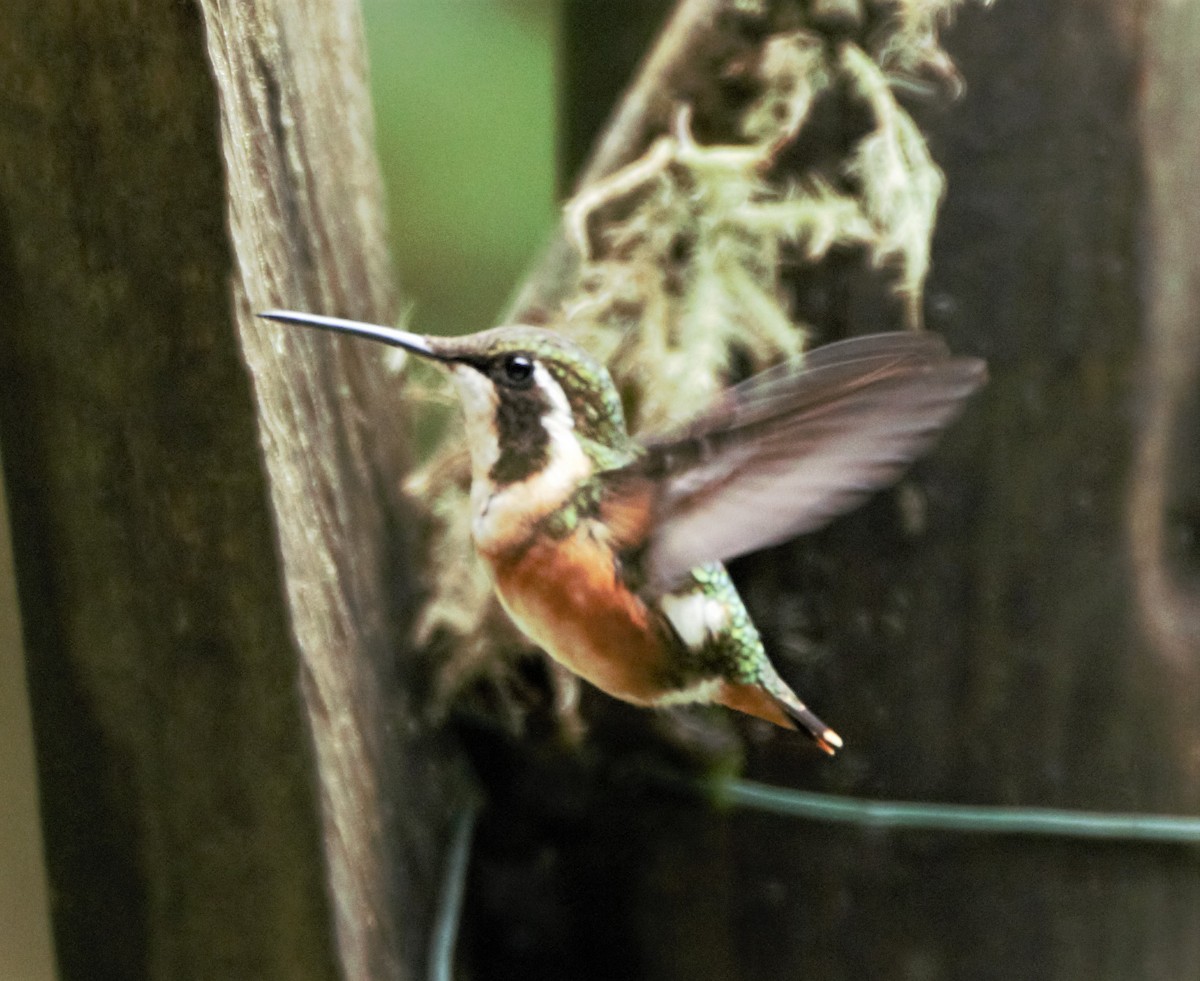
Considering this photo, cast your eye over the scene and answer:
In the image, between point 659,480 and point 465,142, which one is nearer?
point 659,480

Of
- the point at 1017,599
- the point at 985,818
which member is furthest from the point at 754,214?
the point at 985,818

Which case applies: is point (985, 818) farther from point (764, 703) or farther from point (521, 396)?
point (521, 396)

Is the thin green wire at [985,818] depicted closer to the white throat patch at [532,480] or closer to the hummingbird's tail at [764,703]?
the hummingbird's tail at [764,703]

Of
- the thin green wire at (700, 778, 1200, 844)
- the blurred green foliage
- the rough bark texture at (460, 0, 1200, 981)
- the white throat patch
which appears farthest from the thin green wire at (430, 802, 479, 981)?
the white throat patch

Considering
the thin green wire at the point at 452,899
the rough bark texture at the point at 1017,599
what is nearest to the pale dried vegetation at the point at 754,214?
the rough bark texture at the point at 1017,599

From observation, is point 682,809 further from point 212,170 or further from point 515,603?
point 212,170

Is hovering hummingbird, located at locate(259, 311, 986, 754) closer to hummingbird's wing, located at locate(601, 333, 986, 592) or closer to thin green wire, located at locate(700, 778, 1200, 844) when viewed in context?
hummingbird's wing, located at locate(601, 333, 986, 592)
